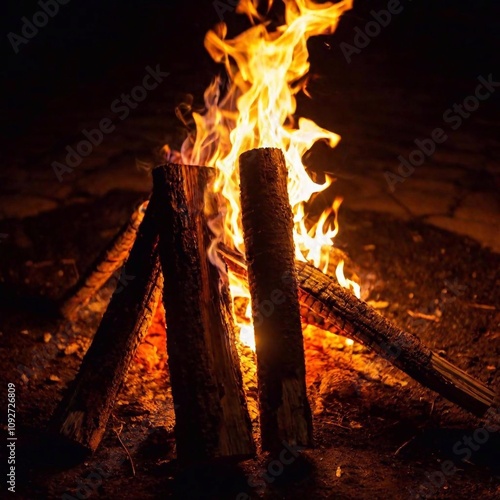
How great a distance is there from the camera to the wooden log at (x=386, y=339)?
2.73 m

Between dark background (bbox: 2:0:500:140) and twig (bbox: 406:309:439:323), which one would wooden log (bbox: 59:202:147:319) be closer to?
twig (bbox: 406:309:439:323)

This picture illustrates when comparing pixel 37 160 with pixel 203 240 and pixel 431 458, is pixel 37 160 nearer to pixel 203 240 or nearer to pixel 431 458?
pixel 203 240

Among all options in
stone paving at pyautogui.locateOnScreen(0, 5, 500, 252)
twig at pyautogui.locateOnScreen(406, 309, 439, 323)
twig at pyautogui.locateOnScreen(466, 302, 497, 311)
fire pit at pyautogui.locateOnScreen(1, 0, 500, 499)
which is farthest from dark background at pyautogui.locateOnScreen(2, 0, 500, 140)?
twig at pyautogui.locateOnScreen(406, 309, 439, 323)

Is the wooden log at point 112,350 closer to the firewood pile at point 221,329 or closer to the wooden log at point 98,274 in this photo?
the firewood pile at point 221,329

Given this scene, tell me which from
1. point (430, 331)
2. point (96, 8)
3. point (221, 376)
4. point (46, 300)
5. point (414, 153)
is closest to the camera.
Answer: point (221, 376)

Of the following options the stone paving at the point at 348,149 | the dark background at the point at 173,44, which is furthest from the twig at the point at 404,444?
the dark background at the point at 173,44

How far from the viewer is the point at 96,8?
8.27m

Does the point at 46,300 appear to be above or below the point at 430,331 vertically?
above

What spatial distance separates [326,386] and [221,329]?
0.89m

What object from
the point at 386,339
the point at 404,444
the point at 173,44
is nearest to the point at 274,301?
the point at 386,339

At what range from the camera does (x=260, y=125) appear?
12.9 feet

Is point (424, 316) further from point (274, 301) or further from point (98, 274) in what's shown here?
point (98, 274)

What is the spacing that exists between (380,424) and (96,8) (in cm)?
759

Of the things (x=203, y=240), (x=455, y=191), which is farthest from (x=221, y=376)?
(x=455, y=191)
